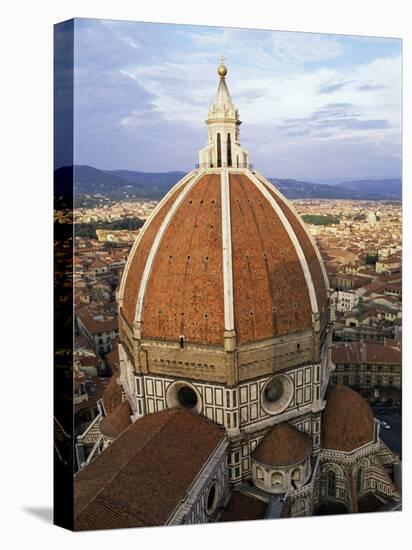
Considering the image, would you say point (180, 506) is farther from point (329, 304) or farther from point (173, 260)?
point (329, 304)

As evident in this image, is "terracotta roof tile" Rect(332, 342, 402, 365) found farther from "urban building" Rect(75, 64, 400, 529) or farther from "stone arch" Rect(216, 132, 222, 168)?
"stone arch" Rect(216, 132, 222, 168)

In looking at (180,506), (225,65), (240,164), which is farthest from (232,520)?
(225,65)

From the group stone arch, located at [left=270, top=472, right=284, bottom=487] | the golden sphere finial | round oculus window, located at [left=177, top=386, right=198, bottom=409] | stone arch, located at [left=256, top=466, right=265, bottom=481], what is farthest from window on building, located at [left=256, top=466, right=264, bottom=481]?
the golden sphere finial

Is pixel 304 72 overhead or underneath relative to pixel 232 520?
overhead

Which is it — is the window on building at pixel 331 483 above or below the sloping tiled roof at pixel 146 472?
below

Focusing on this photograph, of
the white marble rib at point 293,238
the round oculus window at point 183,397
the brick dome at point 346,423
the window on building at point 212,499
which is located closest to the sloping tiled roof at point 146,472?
the round oculus window at point 183,397

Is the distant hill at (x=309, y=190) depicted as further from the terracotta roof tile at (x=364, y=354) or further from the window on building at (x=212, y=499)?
the window on building at (x=212, y=499)
